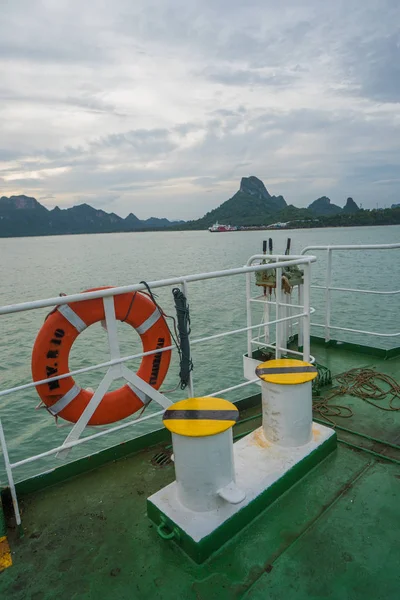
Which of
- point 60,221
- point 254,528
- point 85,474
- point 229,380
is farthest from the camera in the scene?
point 60,221

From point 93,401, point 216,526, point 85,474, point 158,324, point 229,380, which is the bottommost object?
point 229,380

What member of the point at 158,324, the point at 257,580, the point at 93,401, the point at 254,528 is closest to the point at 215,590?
the point at 257,580

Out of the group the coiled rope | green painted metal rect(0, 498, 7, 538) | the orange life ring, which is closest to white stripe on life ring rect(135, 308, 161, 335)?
the orange life ring

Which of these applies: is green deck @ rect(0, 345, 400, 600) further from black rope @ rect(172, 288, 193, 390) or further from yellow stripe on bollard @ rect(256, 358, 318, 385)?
black rope @ rect(172, 288, 193, 390)

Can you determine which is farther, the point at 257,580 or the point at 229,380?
the point at 229,380

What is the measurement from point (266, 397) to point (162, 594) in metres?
1.07

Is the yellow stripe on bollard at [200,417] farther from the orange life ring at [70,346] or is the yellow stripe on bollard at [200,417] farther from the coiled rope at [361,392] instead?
the coiled rope at [361,392]

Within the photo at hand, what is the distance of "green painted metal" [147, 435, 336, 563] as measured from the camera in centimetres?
167

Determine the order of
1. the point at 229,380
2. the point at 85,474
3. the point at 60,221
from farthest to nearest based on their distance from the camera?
the point at 60,221
the point at 229,380
the point at 85,474

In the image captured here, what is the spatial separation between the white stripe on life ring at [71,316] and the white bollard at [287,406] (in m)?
1.06

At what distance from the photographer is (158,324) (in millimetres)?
2383

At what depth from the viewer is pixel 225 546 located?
68.4 inches

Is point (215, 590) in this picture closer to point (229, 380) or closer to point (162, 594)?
point (162, 594)

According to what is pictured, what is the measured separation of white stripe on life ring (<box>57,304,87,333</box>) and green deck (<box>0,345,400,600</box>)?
3.02 ft
